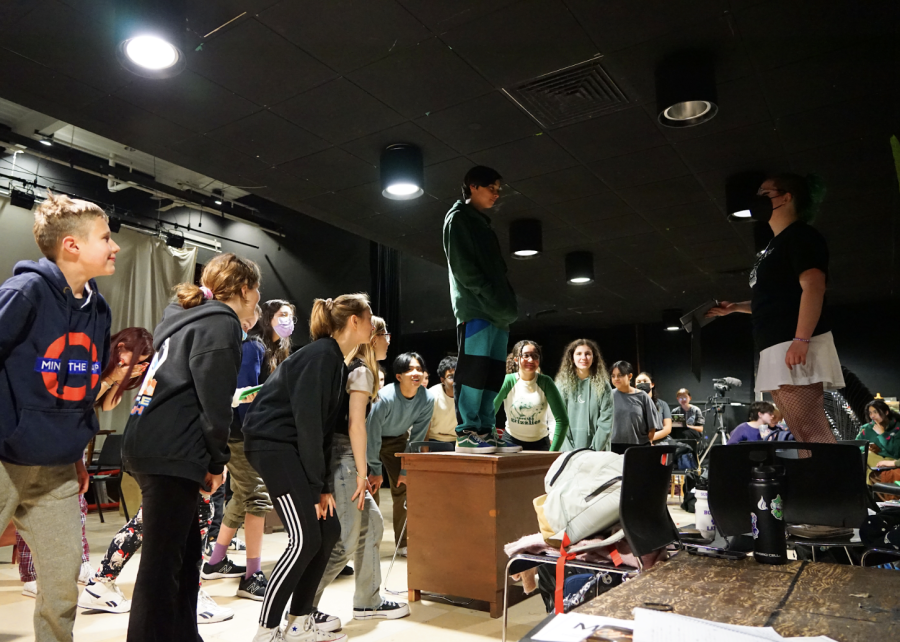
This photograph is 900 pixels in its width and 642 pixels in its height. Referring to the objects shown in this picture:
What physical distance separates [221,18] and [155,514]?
2.32m

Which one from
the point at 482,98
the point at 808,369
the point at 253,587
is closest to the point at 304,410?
the point at 253,587

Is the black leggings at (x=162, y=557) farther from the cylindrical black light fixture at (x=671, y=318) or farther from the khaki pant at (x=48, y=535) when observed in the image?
the cylindrical black light fixture at (x=671, y=318)

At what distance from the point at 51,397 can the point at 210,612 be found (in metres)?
1.53

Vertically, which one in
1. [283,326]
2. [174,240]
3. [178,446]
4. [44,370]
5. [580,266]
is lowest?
[178,446]

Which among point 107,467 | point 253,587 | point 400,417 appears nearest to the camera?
point 253,587

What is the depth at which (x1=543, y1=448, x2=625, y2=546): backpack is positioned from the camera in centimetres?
186

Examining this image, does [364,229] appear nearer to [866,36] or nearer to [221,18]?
[221,18]

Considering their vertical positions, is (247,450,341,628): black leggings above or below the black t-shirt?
below

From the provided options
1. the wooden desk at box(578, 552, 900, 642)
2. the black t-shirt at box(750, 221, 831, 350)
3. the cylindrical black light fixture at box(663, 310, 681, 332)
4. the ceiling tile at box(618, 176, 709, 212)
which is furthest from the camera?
the cylindrical black light fixture at box(663, 310, 681, 332)

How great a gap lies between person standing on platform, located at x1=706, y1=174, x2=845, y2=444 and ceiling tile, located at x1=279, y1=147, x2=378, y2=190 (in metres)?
2.93

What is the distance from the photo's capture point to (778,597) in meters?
1.12

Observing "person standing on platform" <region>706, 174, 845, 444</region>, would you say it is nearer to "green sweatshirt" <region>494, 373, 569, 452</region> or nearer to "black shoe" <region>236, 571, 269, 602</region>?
"green sweatshirt" <region>494, 373, 569, 452</region>

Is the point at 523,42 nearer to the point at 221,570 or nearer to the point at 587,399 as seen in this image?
the point at 587,399

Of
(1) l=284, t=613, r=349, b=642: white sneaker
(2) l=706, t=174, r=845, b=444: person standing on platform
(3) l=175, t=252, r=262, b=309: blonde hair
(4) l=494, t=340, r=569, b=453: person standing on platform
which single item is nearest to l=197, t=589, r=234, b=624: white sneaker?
(1) l=284, t=613, r=349, b=642: white sneaker
